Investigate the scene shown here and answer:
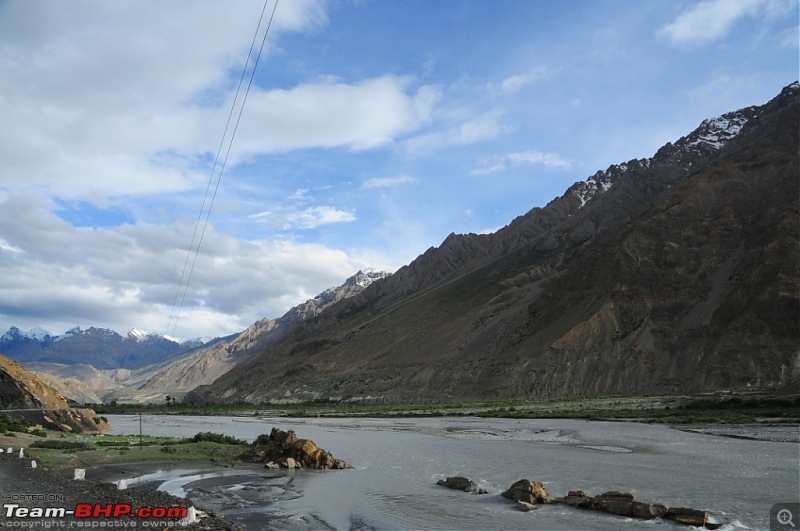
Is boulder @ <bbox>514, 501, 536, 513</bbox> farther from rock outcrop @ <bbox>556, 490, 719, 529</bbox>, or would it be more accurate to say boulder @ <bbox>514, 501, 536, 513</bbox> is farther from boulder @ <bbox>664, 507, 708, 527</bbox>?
boulder @ <bbox>664, 507, 708, 527</bbox>

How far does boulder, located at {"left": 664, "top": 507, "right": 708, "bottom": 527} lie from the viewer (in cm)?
1677

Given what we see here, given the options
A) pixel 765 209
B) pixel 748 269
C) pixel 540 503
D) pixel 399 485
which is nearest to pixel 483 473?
pixel 399 485

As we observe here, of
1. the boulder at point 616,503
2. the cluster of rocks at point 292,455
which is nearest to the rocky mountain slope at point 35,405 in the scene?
the cluster of rocks at point 292,455

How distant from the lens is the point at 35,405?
167ft

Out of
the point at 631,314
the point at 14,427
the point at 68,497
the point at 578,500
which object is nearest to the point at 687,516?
the point at 578,500

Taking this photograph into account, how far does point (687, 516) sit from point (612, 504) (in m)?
2.28

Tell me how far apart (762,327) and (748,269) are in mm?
18485

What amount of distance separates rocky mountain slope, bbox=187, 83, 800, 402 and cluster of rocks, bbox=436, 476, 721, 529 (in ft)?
244

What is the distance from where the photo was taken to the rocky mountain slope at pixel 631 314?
94.1 m

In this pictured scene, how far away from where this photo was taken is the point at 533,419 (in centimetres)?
6850

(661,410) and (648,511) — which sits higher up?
(648,511)

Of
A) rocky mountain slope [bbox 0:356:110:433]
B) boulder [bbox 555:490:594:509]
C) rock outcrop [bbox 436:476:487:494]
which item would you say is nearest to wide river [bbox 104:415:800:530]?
boulder [bbox 555:490:594:509]

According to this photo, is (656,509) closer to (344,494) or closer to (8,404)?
(344,494)

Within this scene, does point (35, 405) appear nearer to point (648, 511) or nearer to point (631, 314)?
point (648, 511)
